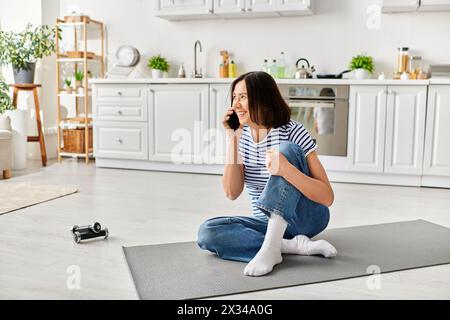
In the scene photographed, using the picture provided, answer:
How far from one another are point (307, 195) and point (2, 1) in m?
4.77

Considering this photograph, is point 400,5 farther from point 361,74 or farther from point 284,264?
point 284,264

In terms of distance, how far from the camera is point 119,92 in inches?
195

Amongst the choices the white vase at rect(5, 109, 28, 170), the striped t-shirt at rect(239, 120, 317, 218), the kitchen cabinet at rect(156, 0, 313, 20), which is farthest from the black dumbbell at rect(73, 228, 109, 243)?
the kitchen cabinet at rect(156, 0, 313, 20)

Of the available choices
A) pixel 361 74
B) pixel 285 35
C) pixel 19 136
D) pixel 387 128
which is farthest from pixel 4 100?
pixel 387 128

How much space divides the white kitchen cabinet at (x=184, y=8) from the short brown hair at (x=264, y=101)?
3.01 metres

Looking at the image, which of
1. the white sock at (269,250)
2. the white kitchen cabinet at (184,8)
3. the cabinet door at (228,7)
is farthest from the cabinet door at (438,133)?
the white sock at (269,250)

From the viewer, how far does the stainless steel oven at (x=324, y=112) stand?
4297mm

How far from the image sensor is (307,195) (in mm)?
1974

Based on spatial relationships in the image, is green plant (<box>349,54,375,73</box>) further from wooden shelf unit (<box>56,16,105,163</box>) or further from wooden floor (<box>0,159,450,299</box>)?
wooden shelf unit (<box>56,16,105,163</box>)

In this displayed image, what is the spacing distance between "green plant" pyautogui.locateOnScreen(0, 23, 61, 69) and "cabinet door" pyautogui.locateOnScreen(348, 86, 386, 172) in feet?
9.55

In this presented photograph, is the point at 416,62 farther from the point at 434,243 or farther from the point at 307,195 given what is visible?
the point at 307,195

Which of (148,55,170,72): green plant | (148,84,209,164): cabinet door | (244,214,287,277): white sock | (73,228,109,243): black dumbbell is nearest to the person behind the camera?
(244,214,287,277): white sock

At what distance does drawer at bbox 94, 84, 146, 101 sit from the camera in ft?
16.0
